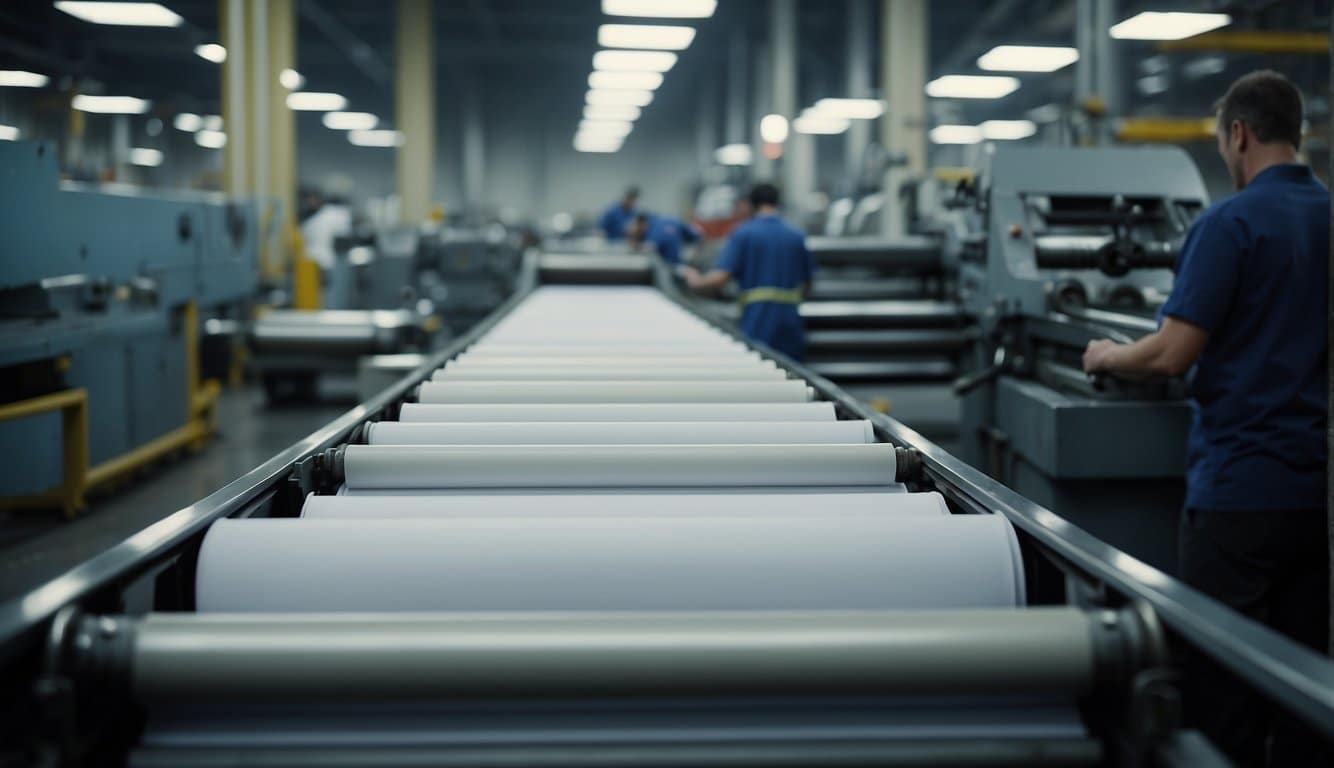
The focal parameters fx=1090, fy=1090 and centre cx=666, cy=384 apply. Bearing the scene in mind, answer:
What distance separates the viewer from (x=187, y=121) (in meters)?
20.2

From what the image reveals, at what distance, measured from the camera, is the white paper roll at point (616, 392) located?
2268 millimetres

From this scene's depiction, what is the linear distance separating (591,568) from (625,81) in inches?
562

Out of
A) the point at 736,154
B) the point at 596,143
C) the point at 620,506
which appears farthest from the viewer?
the point at 596,143

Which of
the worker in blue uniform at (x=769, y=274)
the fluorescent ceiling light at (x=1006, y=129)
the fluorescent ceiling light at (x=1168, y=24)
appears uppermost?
the fluorescent ceiling light at (x=1006, y=129)

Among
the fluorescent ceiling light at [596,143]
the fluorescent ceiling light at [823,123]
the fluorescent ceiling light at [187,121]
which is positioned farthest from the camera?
the fluorescent ceiling light at [596,143]

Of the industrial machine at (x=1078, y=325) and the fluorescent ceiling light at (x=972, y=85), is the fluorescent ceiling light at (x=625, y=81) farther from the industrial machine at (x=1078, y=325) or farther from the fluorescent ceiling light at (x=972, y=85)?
the industrial machine at (x=1078, y=325)

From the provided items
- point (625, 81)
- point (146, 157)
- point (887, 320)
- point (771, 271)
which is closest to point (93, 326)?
point (771, 271)

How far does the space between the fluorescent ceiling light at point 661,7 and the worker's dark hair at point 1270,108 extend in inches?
289

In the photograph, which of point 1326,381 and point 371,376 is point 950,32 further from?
point 1326,381

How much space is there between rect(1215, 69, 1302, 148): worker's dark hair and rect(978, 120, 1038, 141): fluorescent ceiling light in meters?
18.0

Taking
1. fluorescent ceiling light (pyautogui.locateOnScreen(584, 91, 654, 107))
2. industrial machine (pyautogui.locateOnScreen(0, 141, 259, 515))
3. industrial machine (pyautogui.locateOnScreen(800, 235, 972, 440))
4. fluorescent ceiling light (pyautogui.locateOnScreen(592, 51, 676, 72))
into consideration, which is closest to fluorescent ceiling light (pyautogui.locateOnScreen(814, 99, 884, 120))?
fluorescent ceiling light (pyautogui.locateOnScreen(592, 51, 676, 72))

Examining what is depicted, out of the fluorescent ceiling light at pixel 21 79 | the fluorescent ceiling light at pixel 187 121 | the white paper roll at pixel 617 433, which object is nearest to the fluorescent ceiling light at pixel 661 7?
the fluorescent ceiling light at pixel 21 79

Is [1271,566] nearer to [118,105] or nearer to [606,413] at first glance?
[606,413]

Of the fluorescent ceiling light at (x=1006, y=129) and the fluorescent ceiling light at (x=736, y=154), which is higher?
the fluorescent ceiling light at (x=1006, y=129)
